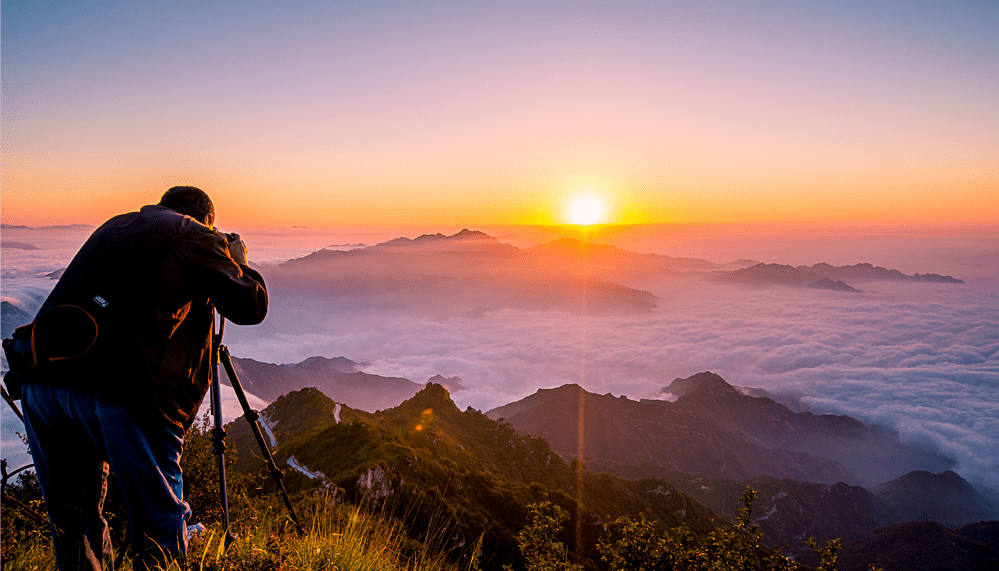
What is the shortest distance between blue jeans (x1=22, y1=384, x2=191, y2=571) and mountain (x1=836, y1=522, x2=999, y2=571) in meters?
189

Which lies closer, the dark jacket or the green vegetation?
the dark jacket

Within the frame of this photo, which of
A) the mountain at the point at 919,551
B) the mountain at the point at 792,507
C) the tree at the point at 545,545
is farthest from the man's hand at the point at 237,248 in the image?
the mountain at the point at 919,551

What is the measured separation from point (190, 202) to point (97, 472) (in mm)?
1874

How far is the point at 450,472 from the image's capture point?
49.3m

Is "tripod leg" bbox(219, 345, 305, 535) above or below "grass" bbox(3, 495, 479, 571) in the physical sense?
above

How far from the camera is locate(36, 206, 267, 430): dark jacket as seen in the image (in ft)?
8.60

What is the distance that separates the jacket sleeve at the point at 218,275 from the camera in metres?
2.85

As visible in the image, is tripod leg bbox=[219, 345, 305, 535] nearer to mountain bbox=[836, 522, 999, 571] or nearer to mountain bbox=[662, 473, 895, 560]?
mountain bbox=[662, 473, 895, 560]

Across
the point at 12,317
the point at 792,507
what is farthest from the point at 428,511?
the point at 792,507

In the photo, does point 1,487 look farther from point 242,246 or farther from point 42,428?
point 242,246

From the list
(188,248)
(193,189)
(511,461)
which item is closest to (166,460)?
(188,248)

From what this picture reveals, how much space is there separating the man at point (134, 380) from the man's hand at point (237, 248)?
24 cm

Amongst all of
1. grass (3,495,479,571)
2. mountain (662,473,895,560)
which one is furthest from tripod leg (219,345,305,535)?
mountain (662,473,895,560)

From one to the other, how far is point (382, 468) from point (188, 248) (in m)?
38.6
